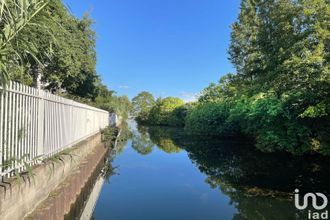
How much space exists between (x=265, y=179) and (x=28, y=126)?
23.2 ft

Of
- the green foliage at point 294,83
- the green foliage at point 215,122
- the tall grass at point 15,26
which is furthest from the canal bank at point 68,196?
the green foliage at point 215,122

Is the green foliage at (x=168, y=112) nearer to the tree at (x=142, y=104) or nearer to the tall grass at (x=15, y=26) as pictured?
the tree at (x=142, y=104)

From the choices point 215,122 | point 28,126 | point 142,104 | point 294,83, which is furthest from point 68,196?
point 142,104

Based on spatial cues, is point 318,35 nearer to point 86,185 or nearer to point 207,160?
point 207,160

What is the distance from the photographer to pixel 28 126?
4820 millimetres

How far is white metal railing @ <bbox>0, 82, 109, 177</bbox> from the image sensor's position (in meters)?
3.93

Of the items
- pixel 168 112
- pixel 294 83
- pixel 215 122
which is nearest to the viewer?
pixel 294 83

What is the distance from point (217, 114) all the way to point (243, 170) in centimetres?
1449

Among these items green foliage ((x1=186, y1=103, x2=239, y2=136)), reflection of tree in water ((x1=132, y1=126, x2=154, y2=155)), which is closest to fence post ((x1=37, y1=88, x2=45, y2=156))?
reflection of tree in water ((x1=132, y1=126, x2=154, y2=155))

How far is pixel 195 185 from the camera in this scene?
9555 mm

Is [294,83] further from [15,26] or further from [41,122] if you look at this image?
[15,26]

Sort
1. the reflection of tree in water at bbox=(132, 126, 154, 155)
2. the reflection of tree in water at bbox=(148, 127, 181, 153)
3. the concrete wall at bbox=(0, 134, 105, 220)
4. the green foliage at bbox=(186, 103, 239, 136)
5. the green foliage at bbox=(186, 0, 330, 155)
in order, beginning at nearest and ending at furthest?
the concrete wall at bbox=(0, 134, 105, 220) < the green foliage at bbox=(186, 0, 330, 155) < the reflection of tree in water at bbox=(132, 126, 154, 155) < the reflection of tree in water at bbox=(148, 127, 181, 153) < the green foliage at bbox=(186, 103, 239, 136)

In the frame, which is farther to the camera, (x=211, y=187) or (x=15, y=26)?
(x=211, y=187)

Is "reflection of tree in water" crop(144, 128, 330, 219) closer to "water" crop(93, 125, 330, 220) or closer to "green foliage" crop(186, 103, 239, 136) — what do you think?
"water" crop(93, 125, 330, 220)
